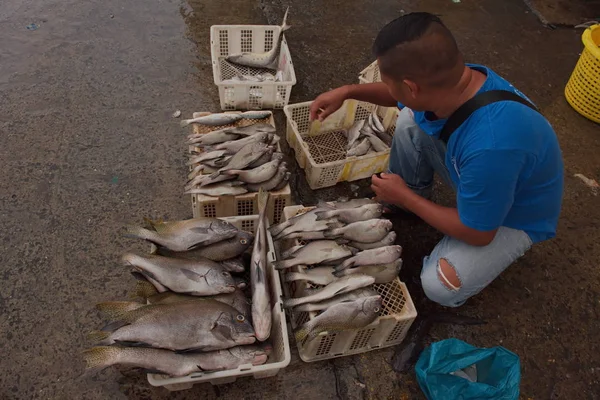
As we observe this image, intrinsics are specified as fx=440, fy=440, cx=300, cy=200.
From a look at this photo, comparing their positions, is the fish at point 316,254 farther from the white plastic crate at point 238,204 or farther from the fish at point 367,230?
the white plastic crate at point 238,204

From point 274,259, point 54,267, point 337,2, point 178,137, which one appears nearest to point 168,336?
point 274,259

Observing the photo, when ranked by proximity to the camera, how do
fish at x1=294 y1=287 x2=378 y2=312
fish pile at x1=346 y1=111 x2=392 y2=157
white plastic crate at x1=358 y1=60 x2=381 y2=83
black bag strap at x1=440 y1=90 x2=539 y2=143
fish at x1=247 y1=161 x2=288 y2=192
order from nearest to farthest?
1. black bag strap at x1=440 y1=90 x2=539 y2=143
2. fish at x1=294 y1=287 x2=378 y2=312
3. fish at x1=247 y1=161 x2=288 y2=192
4. fish pile at x1=346 y1=111 x2=392 y2=157
5. white plastic crate at x1=358 y1=60 x2=381 y2=83

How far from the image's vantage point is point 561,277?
137 inches

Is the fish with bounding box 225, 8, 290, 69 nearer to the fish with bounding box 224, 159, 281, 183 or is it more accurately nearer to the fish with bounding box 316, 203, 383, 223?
the fish with bounding box 224, 159, 281, 183

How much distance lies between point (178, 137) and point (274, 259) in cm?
185

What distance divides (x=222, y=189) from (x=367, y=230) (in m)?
1.03

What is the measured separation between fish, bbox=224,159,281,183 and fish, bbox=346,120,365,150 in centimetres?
107

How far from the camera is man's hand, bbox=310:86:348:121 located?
130 inches

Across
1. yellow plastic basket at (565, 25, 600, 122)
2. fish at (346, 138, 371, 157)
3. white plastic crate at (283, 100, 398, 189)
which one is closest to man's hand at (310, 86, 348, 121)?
white plastic crate at (283, 100, 398, 189)

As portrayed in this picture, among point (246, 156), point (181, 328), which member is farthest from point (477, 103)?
point (181, 328)

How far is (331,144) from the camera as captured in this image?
4.29 m

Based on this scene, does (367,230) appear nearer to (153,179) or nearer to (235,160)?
(235,160)

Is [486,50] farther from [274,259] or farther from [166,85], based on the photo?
[274,259]

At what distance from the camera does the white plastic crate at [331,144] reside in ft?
12.0
